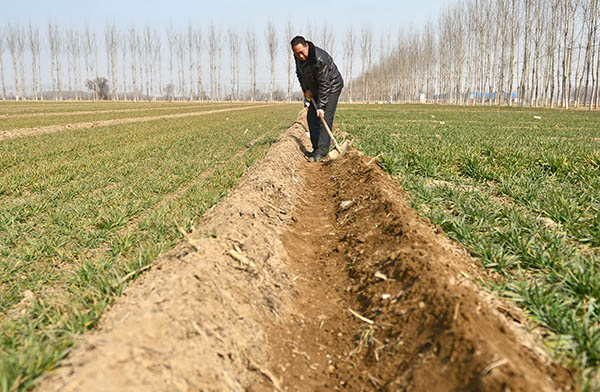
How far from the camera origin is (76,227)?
13.0ft

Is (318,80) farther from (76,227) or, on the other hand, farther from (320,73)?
(76,227)

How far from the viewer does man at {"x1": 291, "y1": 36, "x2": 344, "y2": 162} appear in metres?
6.79

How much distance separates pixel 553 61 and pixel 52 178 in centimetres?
A: 4722

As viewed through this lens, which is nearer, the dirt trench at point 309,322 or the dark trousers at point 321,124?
the dirt trench at point 309,322

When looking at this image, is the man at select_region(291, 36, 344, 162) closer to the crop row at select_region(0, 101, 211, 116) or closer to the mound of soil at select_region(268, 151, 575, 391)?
the mound of soil at select_region(268, 151, 575, 391)

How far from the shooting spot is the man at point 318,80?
→ 6.79 m

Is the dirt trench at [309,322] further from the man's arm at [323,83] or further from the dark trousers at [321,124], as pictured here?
the dark trousers at [321,124]

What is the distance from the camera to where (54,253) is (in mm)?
3426

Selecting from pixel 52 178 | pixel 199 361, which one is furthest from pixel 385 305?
pixel 52 178

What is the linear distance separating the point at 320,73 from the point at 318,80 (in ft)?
0.45

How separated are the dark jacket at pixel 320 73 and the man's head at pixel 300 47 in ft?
0.37

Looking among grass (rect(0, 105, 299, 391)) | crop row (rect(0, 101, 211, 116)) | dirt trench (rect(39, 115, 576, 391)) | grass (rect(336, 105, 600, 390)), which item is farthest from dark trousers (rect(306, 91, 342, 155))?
crop row (rect(0, 101, 211, 116))

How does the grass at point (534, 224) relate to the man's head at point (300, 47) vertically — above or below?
below

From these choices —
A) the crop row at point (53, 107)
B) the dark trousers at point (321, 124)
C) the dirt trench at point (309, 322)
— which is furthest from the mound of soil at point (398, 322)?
the crop row at point (53, 107)
